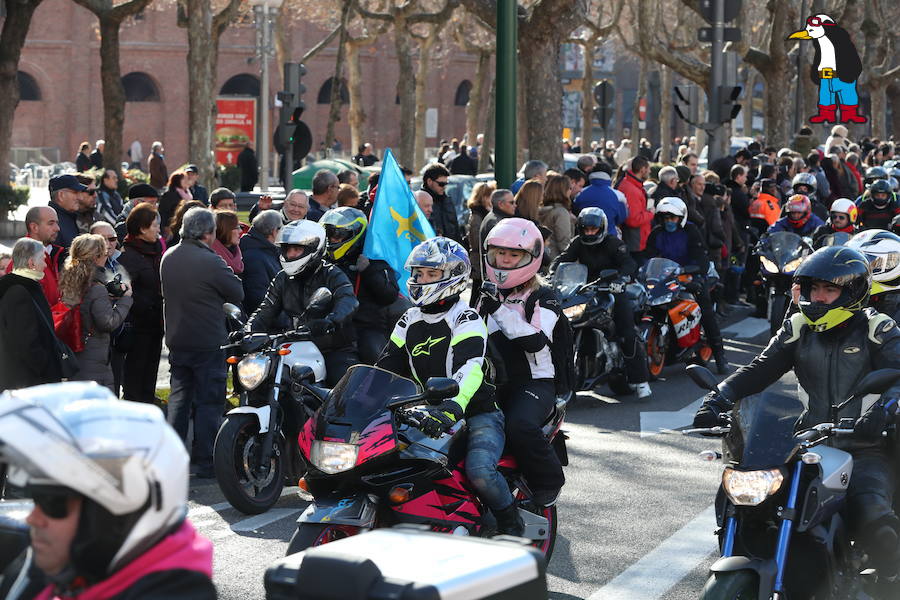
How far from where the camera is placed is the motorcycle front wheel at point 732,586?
5.01 meters

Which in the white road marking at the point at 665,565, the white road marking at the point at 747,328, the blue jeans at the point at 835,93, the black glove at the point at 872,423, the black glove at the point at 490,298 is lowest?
the white road marking at the point at 665,565

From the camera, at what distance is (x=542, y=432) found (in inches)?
259

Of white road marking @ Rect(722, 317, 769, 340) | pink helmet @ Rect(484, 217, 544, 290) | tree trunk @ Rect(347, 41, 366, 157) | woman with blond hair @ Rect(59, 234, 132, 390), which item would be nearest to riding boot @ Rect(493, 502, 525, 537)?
pink helmet @ Rect(484, 217, 544, 290)

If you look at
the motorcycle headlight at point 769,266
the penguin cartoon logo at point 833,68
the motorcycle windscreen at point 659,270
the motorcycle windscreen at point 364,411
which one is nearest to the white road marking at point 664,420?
the motorcycle windscreen at point 659,270

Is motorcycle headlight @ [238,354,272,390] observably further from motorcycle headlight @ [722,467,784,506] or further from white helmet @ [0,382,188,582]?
white helmet @ [0,382,188,582]

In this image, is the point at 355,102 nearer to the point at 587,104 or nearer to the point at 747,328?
the point at 587,104

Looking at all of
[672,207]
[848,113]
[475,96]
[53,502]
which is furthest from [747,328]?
[475,96]

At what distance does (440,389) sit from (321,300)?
2.70 metres

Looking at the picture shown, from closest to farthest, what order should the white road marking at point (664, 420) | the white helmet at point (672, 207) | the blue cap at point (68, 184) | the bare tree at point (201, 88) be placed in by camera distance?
the white road marking at point (664, 420) → the blue cap at point (68, 184) → the white helmet at point (672, 207) → the bare tree at point (201, 88)

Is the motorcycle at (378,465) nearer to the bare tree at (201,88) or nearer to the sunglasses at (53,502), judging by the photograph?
the sunglasses at (53,502)

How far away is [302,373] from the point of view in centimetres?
784

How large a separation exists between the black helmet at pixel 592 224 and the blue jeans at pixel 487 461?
5968mm

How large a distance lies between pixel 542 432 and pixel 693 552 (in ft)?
4.70

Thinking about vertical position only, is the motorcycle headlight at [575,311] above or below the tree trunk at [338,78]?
below
